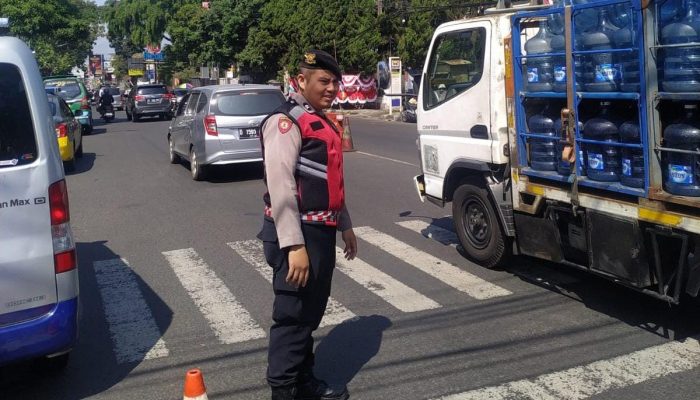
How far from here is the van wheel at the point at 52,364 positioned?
4824mm

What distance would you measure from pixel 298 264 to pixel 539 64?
318cm

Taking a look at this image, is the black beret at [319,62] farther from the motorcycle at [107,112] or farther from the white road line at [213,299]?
the motorcycle at [107,112]

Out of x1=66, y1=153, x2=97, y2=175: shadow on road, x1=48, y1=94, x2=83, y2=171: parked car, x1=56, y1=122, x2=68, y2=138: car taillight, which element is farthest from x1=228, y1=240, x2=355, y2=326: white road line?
x1=66, y1=153, x2=97, y2=175: shadow on road

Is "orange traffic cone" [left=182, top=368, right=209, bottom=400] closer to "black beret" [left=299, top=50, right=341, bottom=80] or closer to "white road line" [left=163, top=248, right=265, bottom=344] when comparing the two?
"black beret" [left=299, top=50, right=341, bottom=80]

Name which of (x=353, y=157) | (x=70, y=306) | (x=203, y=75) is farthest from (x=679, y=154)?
(x=203, y=75)

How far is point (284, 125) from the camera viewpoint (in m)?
3.73

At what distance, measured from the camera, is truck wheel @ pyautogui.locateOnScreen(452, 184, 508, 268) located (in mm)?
6859

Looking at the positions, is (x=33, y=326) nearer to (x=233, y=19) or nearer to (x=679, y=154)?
(x=679, y=154)

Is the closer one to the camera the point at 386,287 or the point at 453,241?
the point at 386,287

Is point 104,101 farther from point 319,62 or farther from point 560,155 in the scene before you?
point 319,62

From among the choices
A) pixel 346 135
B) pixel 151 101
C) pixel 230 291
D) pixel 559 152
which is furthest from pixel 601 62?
pixel 151 101

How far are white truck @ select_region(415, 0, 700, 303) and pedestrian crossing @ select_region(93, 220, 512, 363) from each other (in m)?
0.53

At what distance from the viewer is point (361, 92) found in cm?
3853

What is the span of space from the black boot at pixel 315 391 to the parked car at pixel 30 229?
138 centimetres
